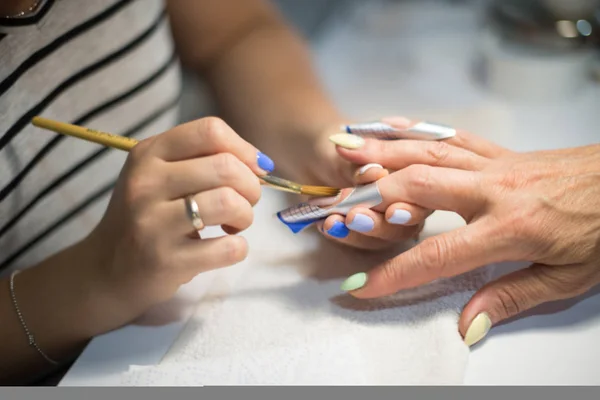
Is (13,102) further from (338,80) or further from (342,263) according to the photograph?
(338,80)

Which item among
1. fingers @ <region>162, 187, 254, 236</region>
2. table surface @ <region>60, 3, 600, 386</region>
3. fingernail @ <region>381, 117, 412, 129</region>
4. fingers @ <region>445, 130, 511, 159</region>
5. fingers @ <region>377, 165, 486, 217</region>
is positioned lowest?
table surface @ <region>60, 3, 600, 386</region>

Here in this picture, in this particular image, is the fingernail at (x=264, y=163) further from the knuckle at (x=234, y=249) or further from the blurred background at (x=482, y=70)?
the blurred background at (x=482, y=70)

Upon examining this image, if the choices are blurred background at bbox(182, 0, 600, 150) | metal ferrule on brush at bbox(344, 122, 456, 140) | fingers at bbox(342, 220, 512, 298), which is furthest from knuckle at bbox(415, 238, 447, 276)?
blurred background at bbox(182, 0, 600, 150)

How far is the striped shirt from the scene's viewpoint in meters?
0.46

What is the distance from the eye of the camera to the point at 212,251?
381 millimetres

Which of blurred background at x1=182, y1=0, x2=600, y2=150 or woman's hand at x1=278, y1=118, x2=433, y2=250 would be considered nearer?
woman's hand at x1=278, y1=118, x2=433, y2=250

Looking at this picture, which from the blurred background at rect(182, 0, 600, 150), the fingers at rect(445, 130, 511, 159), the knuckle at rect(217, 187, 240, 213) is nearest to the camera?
the knuckle at rect(217, 187, 240, 213)

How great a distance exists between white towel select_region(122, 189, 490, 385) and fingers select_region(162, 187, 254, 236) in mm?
82

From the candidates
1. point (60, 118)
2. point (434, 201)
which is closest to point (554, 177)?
point (434, 201)

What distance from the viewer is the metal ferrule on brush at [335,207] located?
43cm

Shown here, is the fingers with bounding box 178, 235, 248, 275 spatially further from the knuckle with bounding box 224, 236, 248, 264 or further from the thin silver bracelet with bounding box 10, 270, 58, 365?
the thin silver bracelet with bounding box 10, 270, 58, 365

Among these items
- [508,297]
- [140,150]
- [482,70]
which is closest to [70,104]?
[140,150]

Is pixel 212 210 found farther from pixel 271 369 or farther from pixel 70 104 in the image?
pixel 70 104

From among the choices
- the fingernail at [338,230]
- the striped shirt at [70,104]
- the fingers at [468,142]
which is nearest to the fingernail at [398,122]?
the fingers at [468,142]
